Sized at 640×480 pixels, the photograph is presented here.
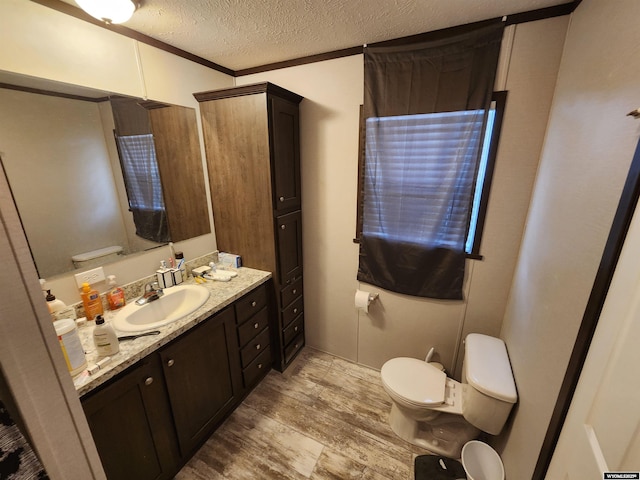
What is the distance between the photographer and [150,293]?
1578 millimetres

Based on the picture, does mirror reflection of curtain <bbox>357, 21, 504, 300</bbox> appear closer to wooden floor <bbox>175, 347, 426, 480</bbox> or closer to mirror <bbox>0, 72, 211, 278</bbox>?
wooden floor <bbox>175, 347, 426, 480</bbox>

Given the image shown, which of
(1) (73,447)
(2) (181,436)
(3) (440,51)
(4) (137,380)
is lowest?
(2) (181,436)

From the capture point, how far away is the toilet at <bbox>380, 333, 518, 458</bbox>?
4.18 ft

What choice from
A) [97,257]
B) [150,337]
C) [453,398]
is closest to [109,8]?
[97,257]

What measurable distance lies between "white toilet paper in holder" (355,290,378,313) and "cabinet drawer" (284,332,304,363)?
726 mm

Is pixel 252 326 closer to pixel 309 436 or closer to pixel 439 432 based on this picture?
pixel 309 436

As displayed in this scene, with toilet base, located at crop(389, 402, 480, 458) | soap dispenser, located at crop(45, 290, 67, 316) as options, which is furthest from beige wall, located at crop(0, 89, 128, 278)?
toilet base, located at crop(389, 402, 480, 458)

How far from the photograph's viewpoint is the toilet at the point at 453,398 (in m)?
1.27

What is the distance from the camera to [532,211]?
1391 millimetres

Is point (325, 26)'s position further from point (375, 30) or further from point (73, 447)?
point (73, 447)

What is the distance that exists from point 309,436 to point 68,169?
204 centimetres

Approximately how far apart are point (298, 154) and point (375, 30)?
2.91ft

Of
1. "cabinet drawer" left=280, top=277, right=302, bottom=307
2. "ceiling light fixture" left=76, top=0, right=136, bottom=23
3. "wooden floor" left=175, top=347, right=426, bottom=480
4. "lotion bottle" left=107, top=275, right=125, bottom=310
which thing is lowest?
"wooden floor" left=175, top=347, right=426, bottom=480

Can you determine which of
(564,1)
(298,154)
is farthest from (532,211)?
(298,154)
